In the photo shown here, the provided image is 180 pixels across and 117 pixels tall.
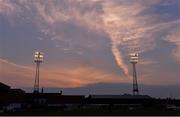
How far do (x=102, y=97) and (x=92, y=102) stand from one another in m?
4.86

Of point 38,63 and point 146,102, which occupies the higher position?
point 38,63

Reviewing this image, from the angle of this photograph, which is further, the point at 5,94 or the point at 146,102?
the point at 146,102

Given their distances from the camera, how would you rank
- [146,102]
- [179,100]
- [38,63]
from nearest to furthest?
[38,63] < [146,102] < [179,100]

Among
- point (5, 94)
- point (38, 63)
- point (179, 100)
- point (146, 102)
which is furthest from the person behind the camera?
point (179, 100)

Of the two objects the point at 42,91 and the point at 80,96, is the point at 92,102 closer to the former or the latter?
the point at 80,96

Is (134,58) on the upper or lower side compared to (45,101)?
upper

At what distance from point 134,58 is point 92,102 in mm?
34769

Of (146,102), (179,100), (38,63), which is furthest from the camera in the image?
(179,100)

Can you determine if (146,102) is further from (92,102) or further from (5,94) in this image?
(5,94)

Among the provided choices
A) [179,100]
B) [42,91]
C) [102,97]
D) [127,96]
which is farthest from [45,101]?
[179,100]

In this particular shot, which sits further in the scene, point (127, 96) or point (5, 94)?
point (127, 96)

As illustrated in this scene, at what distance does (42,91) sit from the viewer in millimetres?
152000

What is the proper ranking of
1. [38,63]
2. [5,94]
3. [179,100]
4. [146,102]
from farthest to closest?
[179,100] < [146,102] < [5,94] < [38,63]

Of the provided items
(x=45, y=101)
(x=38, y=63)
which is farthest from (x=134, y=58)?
(x=45, y=101)
